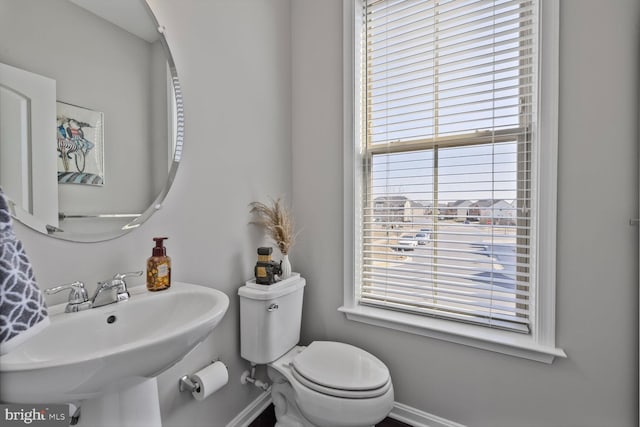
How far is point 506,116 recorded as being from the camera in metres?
1.30

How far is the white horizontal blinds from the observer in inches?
51.2

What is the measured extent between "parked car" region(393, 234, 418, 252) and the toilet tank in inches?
24.2

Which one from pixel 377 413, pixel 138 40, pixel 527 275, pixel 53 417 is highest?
pixel 138 40

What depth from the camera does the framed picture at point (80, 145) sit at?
0.86 metres

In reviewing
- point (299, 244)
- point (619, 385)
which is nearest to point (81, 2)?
point (299, 244)

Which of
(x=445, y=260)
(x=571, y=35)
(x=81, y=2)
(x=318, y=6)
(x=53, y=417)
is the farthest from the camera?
(x=318, y=6)

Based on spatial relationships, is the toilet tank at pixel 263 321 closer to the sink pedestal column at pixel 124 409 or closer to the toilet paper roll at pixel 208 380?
the toilet paper roll at pixel 208 380

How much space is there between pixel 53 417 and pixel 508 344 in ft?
4.93

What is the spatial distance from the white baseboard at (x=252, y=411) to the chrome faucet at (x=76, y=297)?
3.16ft

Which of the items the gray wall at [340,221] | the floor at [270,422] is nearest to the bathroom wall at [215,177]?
the gray wall at [340,221]

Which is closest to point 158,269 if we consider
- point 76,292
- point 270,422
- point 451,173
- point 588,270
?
point 76,292

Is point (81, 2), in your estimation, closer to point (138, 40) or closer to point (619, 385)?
point (138, 40)

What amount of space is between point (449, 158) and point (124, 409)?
153 centimetres

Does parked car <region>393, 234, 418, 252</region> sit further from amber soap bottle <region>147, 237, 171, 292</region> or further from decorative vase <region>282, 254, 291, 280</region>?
amber soap bottle <region>147, 237, 171, 292</region>
